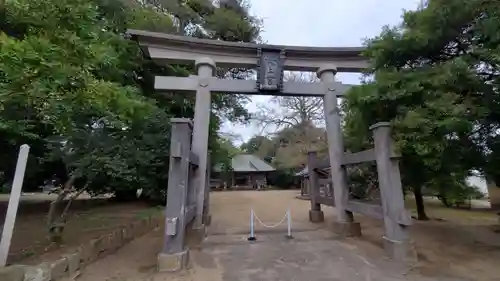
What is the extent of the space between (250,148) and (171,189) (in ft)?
102

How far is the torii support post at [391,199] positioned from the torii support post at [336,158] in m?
1.57

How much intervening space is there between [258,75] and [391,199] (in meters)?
3.86

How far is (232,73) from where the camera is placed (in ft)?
40.4

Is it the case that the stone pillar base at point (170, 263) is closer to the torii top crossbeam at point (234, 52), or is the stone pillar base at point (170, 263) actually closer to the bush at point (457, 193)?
the torii top crossbeam at point (234, 52)

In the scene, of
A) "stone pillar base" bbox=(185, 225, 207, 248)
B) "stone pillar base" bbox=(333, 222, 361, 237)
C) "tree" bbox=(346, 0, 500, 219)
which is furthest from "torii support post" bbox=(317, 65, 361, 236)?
"stone pillar base" bbox=(185, 225, 207, 248)

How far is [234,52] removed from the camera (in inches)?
287

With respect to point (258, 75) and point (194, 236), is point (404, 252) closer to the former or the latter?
point (194, 236)

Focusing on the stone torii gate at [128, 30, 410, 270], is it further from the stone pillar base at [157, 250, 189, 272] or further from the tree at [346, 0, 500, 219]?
the stone pillar base at [157, 250, 189, 272]

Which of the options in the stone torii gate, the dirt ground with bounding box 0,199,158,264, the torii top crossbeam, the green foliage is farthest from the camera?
the green foliage

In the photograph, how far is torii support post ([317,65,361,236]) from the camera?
6308 millimetres

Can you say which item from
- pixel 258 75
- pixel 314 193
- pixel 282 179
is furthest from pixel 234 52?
pixel 282 179

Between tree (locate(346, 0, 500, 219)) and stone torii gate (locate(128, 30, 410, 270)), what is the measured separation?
1.88 metres

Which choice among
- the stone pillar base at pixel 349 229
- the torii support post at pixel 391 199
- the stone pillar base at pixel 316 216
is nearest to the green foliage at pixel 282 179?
the stone pillar base at pixel 316 216

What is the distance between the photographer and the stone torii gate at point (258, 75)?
21.4 feet
